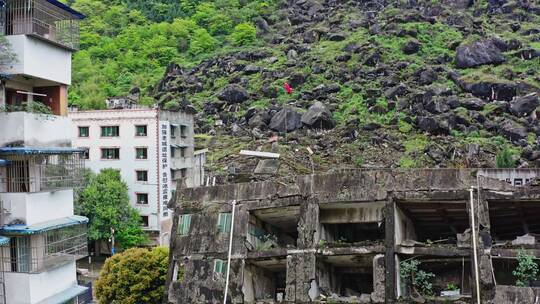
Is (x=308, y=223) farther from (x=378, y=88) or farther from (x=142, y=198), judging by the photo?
(x=378, y=88)

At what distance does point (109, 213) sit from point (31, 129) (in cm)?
1719

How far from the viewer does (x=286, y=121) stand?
5706 cm

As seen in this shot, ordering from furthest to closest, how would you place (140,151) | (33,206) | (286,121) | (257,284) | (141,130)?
(286,121)
(140,151)
(141,130)
(257,284)
(33,206)

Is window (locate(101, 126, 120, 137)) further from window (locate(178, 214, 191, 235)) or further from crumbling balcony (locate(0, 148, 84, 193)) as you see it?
window (locate(178, 214, 191, 235))

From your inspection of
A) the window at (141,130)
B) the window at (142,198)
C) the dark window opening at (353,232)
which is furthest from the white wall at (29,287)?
the window at (141,130)

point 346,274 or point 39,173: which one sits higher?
point 39,173

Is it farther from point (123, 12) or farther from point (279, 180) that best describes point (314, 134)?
point (123, 12)

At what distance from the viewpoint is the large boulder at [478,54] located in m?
69.1

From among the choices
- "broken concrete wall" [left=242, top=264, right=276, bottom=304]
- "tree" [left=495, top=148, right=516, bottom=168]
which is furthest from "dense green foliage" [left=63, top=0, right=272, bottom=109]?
"broken concrete wall" [left=242, top=264, right=276, bottom=304]

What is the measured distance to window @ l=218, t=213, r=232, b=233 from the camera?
1683cm

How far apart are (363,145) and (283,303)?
38.6m

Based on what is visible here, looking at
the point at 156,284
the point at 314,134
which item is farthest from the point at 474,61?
the point at 156,284

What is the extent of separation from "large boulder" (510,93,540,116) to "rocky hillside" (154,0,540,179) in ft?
0.38

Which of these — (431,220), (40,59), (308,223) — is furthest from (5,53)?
(431,220)
